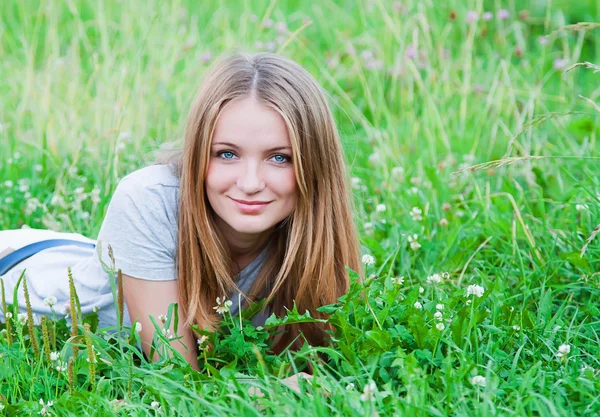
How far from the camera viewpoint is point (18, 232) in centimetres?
281

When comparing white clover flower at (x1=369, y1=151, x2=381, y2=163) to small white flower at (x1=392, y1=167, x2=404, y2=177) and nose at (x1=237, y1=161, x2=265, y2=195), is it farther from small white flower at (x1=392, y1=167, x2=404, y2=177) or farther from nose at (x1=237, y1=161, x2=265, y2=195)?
nose at (x1=237, y1=161, x2=265, y2=195)

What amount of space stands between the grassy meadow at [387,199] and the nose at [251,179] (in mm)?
356

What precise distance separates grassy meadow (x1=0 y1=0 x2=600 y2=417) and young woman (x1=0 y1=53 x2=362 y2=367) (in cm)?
13

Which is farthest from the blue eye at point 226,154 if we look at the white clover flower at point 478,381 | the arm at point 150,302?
the white clover flower at point 478,381

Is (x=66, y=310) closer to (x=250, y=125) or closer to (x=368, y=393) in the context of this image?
(x=250, y=125)

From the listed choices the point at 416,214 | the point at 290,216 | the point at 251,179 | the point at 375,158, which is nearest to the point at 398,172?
the point at 375,158

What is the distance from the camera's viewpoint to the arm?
2311 mm

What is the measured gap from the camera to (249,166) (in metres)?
2.23

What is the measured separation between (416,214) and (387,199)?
29 cm

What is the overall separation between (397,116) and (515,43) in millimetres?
1087

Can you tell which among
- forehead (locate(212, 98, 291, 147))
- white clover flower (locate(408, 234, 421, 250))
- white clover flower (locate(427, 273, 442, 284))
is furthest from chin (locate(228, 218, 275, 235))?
white clover flower (locate(408, 234, 421, 250))

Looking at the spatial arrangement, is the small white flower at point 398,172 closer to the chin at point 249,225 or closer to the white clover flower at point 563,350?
the chin at point 249,225

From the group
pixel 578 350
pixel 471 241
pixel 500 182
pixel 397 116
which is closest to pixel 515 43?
pixel 397 116

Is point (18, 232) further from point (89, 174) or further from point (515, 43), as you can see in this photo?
point (515, 43)
